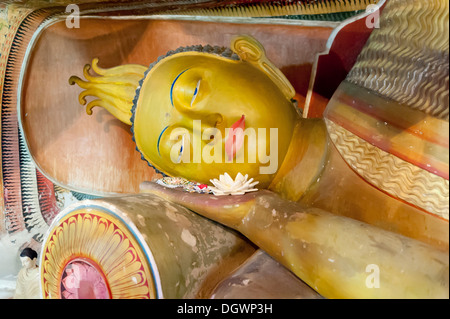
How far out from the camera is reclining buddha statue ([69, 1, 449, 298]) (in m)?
1.27

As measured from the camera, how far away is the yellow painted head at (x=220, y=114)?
5.32 feet

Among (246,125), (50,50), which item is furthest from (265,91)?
(50,50)

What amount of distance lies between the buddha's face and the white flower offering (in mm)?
29

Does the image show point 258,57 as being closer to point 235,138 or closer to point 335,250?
point 235,138

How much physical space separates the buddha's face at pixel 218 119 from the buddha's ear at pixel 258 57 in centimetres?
3

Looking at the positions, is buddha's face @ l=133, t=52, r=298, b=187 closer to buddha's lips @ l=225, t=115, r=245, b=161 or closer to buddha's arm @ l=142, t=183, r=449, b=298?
buddha's lips @ l=225, t=115, r=245, b=161

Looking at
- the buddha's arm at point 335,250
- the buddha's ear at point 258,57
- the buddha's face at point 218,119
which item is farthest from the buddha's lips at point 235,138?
the buddha's ear at point 258,57

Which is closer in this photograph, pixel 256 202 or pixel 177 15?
pixel 256 202

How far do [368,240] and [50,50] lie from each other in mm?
1744

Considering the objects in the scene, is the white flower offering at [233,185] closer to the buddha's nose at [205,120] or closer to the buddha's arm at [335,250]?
the buddha's arm at [335,250]

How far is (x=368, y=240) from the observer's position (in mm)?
1299

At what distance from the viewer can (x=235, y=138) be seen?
160 cm

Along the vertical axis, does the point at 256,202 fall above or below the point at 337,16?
below
